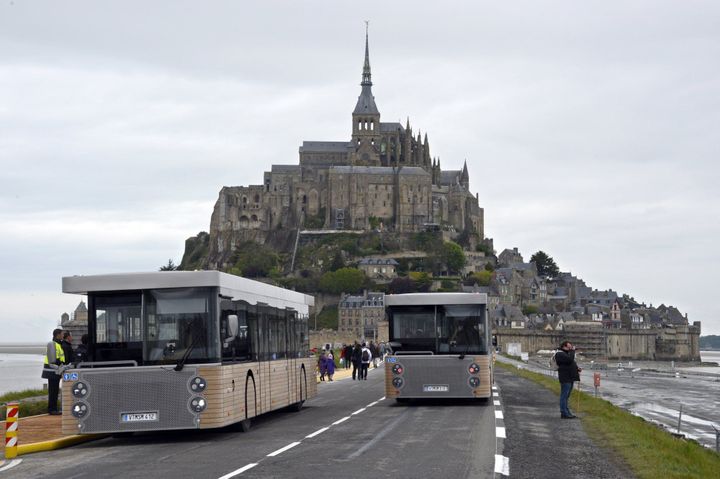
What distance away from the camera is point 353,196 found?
611 ft

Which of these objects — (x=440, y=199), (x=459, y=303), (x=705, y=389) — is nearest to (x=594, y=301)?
(x=440, y=199)

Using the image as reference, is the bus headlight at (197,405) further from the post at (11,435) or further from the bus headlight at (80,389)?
the post at (11,435)

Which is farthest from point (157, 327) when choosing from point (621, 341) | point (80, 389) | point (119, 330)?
point (621, 341)

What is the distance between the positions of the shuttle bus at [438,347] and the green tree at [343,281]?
467ft

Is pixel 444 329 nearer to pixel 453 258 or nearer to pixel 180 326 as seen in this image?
pixel 180 326

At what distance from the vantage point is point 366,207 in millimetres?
186125

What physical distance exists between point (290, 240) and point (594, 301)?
53371mm

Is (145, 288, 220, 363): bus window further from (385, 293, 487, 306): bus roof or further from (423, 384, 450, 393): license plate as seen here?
(423, 384, 450, 393): license plate

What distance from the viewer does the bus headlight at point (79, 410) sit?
59.3ft

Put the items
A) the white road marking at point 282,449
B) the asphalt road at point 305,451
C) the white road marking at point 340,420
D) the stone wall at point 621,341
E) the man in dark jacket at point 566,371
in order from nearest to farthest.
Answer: the asphalt road at point 305,451, the white road marking at point 282,449, the white road marking at point 340,420, the man in dark jacket at point 566,371, the stone wall at point 621,341

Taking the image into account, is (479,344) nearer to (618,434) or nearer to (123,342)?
(618,434)

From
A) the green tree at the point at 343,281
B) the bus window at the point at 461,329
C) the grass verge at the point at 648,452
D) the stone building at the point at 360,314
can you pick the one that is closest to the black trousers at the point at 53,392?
the bus window at the point at 461,329

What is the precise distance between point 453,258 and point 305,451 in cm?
16245

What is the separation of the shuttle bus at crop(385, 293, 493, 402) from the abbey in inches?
6204
